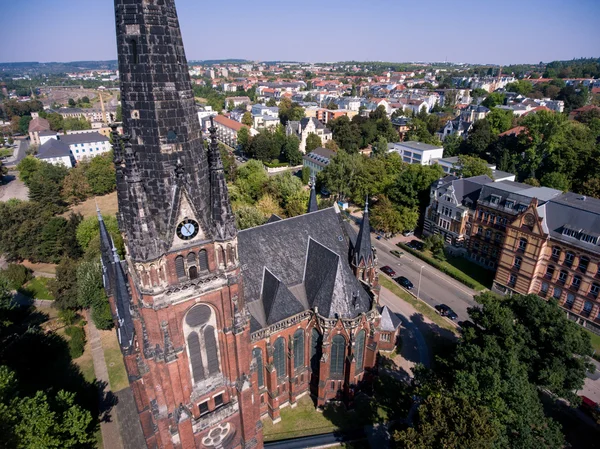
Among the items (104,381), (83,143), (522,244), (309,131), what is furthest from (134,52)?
(83,143)

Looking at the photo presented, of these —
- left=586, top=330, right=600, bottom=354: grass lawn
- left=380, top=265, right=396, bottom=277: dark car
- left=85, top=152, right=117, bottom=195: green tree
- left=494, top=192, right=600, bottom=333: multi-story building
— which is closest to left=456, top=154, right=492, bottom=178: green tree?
left=494, top=192, right=600, bottom=333: multi-story building

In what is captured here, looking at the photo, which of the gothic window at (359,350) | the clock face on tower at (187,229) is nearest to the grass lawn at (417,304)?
the gothic window at (359,350)

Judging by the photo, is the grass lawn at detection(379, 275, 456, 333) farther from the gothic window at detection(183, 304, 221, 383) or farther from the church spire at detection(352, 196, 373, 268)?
the gothic window at detection(183, 304, 221, 383)

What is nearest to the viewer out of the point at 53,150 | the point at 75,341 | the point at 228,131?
the point at 75,341

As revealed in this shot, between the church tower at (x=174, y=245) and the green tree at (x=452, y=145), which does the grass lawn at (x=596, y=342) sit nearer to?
the church tower at (x=174, y=245)

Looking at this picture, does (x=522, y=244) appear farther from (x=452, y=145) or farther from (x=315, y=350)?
(x=452, y=145)

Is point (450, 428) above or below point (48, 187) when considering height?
above

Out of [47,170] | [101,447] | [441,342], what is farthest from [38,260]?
[441,342]

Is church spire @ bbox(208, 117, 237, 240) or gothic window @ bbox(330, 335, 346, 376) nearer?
church spire @ bbox(208, 117, 237, 240)
